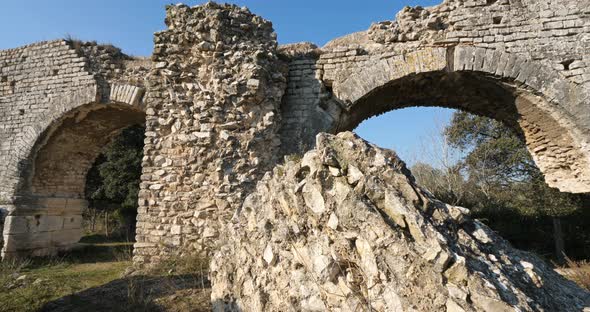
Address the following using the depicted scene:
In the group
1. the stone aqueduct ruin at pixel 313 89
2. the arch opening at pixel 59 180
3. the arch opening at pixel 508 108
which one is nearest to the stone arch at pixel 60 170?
the arch opening at pixel 59 180

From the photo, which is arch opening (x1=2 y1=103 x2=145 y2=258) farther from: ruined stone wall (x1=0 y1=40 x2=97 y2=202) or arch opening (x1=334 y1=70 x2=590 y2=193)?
arch opening (x1=334 y1=70 x2=590 y2=193)

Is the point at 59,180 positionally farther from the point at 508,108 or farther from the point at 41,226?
the point at 508,108

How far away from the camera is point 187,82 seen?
234 inches

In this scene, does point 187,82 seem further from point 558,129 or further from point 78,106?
point 558,129

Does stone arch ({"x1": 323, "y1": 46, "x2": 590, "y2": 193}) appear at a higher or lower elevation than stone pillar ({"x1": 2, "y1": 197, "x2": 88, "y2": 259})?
higher

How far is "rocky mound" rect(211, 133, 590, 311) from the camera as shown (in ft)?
5.82

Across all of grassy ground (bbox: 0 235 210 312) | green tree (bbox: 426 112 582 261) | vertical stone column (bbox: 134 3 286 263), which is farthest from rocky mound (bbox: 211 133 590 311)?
green tree (bbox: 426 112 582 261)

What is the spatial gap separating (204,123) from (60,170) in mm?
5196

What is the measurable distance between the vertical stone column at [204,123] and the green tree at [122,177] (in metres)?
11.3

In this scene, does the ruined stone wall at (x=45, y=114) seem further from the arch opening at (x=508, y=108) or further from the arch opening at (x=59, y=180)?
the arch opening at (x=508, y=108)

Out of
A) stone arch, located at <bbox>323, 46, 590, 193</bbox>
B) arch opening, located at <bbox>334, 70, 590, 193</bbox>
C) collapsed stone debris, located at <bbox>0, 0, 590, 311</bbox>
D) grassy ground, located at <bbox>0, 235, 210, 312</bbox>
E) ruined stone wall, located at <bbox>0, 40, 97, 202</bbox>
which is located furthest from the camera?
ruined stone wall, located at <bbox>0, 40, 97, 202</bbox>

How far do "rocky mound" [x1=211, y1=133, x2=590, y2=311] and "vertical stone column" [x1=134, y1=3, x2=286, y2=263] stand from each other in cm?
248

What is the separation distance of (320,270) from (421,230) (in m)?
0.71

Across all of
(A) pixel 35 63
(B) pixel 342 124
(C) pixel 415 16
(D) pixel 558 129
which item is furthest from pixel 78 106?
(D) pixel 558 129
